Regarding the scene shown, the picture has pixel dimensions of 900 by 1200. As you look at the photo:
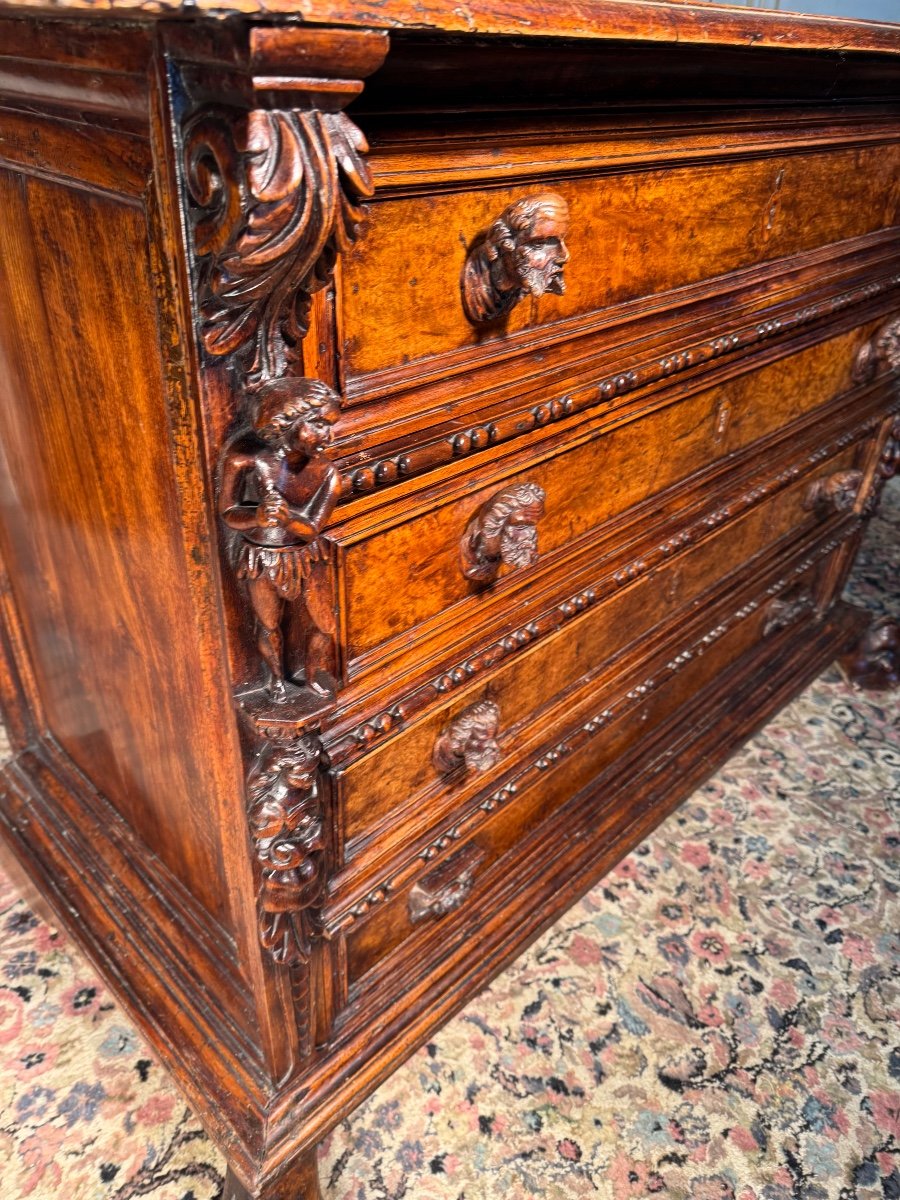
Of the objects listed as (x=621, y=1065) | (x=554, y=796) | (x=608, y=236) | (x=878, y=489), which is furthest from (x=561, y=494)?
(x=878, y=489)

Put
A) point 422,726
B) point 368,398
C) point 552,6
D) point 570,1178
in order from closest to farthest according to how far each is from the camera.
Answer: point 552,6
point 368,398
point 422,726
point 570,1178

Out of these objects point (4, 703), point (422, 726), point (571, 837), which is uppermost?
point (422, 726)

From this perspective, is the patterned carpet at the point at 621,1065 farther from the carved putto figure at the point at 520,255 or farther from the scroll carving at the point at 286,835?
the carved putto figure at the point at 520,255

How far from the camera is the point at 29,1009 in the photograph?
1.26 meters

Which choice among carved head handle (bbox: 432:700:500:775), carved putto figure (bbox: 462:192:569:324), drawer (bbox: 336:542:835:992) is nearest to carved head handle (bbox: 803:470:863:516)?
drawer (bbox: 336:542:835:992)

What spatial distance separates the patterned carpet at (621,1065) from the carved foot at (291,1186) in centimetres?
7

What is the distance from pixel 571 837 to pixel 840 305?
868mm

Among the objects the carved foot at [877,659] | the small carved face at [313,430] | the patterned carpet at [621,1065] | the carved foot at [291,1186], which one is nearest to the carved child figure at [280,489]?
the small carved face at [313,430]

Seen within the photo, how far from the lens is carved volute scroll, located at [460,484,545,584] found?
2.83 feet

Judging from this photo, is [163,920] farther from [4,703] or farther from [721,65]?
[721,65]

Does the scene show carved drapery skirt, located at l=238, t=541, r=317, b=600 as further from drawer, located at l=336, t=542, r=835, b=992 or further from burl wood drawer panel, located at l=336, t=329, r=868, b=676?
drawer, located at l=336, t=542, r=835, b=992

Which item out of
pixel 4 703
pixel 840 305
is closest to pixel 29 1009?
pixel 4 703

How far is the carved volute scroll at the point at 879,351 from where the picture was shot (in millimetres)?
1513

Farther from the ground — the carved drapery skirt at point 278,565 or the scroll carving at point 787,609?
the carved drapery skirt at point 278,565
